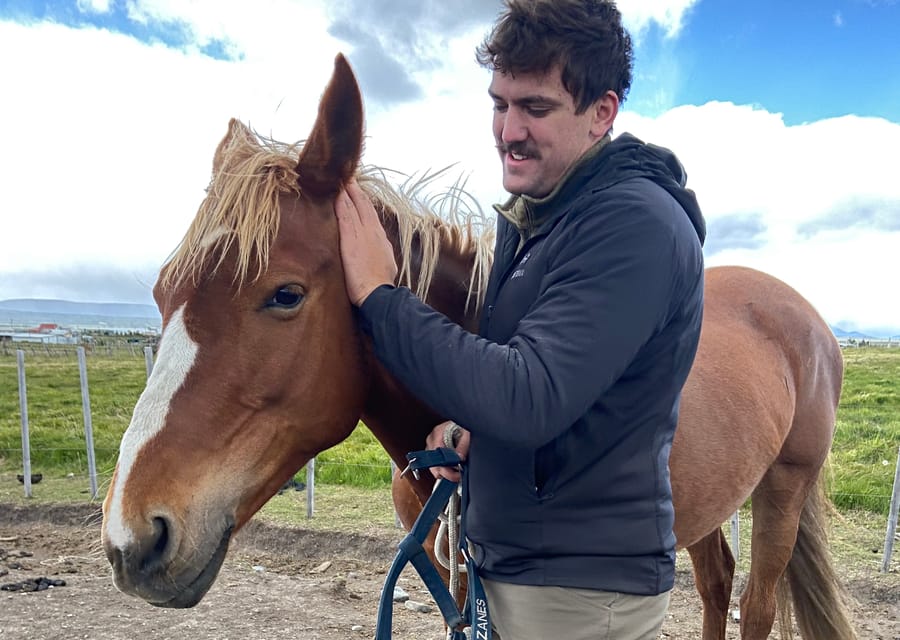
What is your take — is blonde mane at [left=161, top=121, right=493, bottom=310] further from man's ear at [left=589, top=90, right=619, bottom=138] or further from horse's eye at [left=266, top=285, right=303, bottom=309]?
man's ear at [left=589, top=90, right=619, bottom=138]

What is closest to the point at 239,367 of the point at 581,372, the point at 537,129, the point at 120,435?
the point at 581,372

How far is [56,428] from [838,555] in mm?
10554

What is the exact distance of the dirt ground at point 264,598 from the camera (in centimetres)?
466

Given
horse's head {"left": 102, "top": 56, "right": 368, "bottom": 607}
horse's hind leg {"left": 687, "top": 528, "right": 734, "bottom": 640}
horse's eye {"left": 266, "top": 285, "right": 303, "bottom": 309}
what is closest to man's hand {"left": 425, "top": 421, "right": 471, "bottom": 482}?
horse's head {"left": 102, "top": 56, "right": 368, "bottom": 607}

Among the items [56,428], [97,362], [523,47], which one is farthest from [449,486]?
[97,362]

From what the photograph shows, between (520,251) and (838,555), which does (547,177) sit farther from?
(838,555)

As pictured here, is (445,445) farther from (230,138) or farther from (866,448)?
(866,448)

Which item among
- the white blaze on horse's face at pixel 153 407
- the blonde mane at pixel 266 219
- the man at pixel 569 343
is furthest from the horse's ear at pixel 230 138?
the white blaze on horse's face at pixel 153 407

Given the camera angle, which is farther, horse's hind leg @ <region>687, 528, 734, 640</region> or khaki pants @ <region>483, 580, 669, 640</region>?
horse's hind leg @ <region>687, 528, 734, 640</region>

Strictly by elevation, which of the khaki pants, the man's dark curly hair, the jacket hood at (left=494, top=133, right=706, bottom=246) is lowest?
the khaki pants

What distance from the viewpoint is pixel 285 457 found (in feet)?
5.17

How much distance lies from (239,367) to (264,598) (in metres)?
4.47

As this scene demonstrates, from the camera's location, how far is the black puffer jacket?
120 cm

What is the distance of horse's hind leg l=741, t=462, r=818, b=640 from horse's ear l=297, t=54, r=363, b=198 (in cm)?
320
